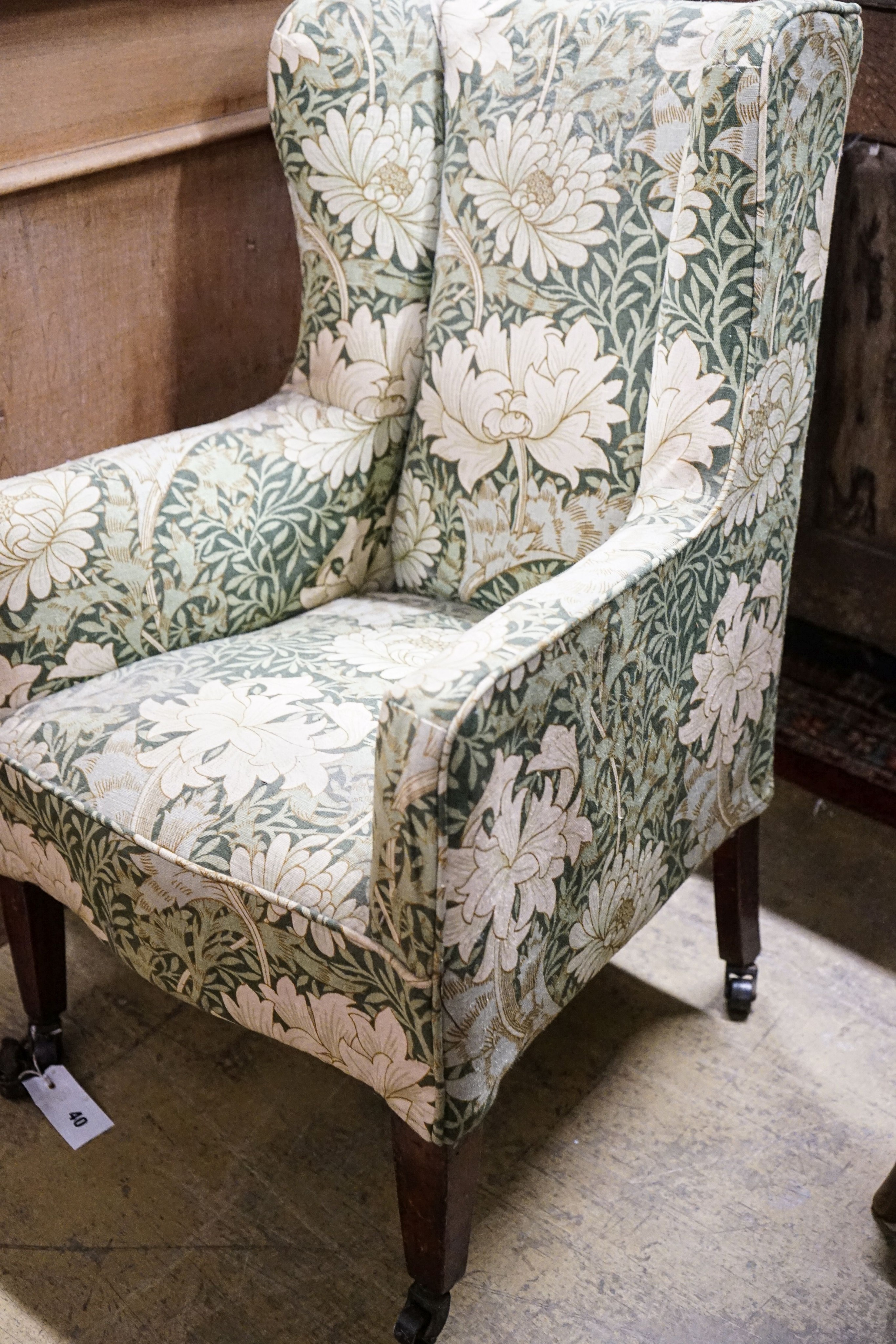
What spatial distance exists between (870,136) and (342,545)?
2.77 feet

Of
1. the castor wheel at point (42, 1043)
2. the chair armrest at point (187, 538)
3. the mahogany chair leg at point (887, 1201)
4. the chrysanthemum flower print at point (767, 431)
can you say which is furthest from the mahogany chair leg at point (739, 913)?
the castor wheel at point (42, 1043)

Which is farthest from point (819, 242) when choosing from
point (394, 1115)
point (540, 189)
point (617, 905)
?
point (394, 1115)

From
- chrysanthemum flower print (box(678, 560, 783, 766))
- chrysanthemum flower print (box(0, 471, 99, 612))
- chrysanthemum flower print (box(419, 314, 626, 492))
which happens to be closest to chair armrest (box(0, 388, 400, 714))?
chrysanthemum flower print (box(0, 471, 99, 612))

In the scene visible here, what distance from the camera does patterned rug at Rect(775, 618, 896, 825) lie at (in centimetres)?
178

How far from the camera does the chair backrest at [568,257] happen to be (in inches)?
41.7

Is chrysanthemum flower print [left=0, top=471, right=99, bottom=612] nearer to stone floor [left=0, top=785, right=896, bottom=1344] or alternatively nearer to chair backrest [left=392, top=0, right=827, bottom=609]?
chair backrest [left=392, top=0, right=827, bottom=609]

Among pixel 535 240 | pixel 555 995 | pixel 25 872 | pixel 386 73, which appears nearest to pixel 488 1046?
pixel 555 995

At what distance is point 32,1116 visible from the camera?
131 cm

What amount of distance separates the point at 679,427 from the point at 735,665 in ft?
0.74

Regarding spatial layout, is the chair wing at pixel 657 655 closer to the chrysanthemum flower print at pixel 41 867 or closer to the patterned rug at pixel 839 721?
the chrysanthemum flower print at pixel 41 867

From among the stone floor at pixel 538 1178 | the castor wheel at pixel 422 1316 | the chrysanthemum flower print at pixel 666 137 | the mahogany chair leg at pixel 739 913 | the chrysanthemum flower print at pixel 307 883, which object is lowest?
the stone floor at pixel 538 1178

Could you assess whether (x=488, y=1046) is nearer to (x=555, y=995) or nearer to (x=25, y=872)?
(x=555, y=995)

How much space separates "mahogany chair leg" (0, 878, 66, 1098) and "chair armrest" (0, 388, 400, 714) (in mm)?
219

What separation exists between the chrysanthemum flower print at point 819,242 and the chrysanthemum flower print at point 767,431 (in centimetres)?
6
